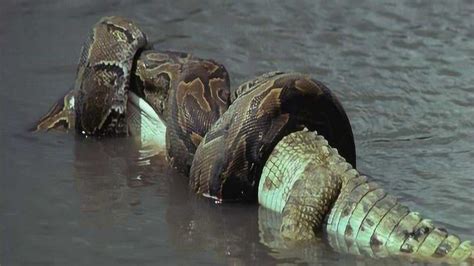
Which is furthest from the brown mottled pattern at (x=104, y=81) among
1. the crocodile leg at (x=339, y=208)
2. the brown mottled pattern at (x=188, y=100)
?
the crocodile leg at (x=339, y=208)

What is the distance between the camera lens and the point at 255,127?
7648 millimetres

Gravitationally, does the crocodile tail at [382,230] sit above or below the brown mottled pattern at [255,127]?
below

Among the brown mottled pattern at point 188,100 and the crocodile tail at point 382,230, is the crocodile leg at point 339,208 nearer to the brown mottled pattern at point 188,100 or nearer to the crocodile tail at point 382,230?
the crocodile tail at point 382,230

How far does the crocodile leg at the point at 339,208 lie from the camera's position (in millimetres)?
6816

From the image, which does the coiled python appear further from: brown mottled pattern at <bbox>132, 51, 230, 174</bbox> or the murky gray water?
the murky gray water

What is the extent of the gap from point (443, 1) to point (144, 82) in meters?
5.30

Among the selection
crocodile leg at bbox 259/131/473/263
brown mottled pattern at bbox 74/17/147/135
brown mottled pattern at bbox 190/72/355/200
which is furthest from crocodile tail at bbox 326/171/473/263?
brown mottled pattern at bbox 74/17/147/135

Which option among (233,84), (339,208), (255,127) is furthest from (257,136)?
(233,84)

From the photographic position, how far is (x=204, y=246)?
7.12 metres

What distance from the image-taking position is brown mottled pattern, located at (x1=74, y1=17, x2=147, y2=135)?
9.29 metres

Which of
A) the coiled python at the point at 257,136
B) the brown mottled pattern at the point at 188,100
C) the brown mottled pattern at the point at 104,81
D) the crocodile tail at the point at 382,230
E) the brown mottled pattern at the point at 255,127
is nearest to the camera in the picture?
the crocodile tail at the point at 382,230

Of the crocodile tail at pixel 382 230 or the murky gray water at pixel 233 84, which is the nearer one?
the crocodile tail at pixel 382 230

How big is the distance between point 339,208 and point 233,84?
3.45 meters

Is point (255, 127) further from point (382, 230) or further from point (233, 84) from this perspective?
point (233, 84)
